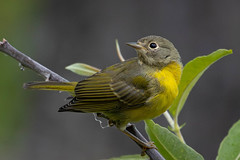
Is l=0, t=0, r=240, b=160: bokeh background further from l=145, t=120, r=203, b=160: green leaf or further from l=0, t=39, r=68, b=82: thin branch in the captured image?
l=145, t=120, r=203, b=160: green leaf

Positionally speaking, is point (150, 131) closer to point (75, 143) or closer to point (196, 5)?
point (196, 5)

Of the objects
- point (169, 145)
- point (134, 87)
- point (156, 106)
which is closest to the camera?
point (169, 145)

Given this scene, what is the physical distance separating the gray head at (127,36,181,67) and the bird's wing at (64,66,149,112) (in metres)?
0.23

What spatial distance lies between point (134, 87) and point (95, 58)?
313 cm

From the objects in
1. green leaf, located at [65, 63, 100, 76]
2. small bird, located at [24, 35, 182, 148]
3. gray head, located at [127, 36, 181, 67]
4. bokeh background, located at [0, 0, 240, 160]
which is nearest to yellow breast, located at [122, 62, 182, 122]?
small bird, located at [24, 35, 182, 148]

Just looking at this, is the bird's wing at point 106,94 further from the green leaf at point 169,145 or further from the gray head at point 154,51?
the green leaf at point 169,145

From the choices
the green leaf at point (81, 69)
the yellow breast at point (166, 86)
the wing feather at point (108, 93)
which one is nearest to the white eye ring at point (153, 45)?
the yellow breast at point (166, 86)

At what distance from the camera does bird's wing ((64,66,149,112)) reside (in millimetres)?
2963

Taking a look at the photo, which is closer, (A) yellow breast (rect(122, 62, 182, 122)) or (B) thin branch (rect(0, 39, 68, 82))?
(B) thin branch (rect(0, 39, 68, 82))

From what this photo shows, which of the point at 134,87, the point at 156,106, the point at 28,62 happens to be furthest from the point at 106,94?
the point at 28,62

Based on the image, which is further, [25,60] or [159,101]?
[159,101]

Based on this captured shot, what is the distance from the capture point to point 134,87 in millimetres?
3068

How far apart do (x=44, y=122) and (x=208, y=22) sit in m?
2.93

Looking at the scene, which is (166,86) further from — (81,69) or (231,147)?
(231,147)
